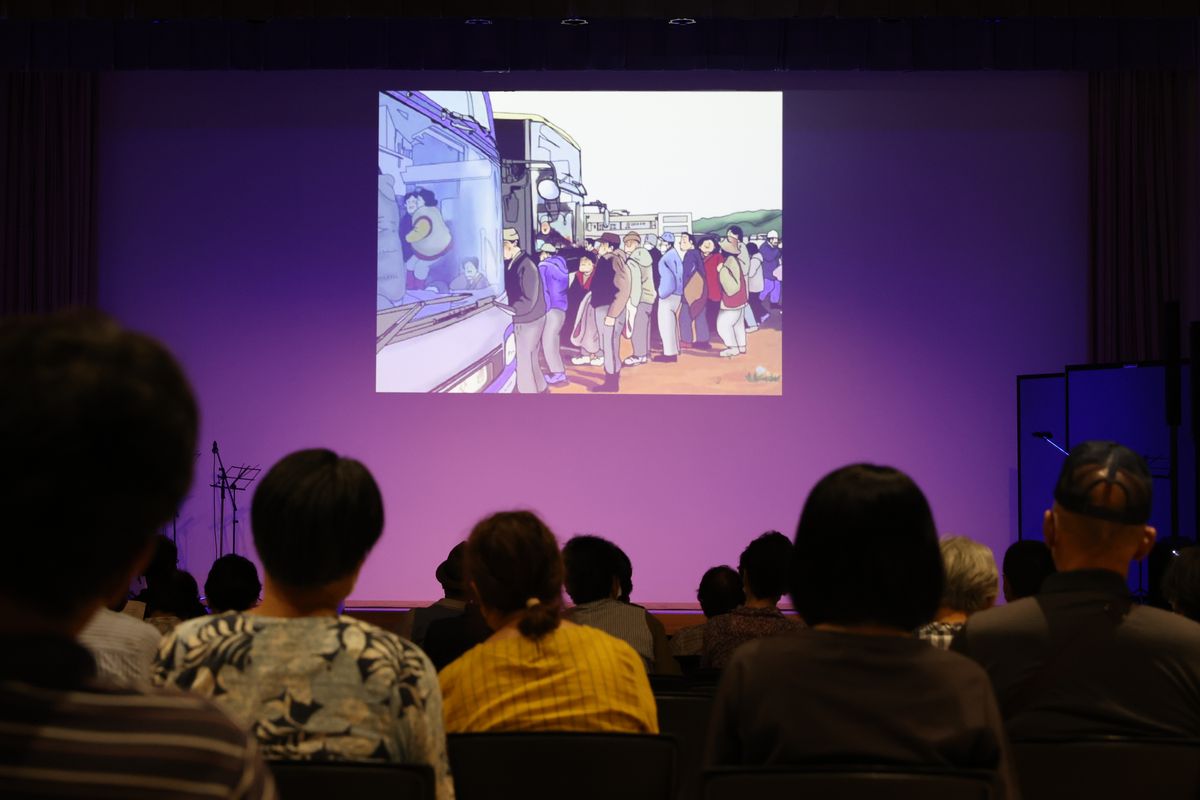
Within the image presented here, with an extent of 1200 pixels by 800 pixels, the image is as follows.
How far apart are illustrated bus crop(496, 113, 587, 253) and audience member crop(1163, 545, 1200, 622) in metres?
5.61

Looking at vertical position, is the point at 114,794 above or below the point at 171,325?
below

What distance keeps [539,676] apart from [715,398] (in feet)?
20.3

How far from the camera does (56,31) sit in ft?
24.6

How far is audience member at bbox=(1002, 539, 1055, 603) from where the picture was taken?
11.8ft

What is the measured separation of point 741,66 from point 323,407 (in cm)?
363

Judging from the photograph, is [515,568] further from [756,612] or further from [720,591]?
[720,591]

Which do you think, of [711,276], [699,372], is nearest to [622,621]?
[699,372]

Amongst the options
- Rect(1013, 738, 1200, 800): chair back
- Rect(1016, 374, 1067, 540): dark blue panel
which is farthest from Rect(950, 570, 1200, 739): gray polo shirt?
Rect(1016, 374, 1067, 540): dark blue panel

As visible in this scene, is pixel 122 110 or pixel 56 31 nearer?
pixel 56 31

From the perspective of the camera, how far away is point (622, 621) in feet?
12.0

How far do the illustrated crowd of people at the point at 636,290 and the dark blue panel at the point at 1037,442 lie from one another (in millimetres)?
1806

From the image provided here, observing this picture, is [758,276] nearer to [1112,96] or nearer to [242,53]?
[1112,96]

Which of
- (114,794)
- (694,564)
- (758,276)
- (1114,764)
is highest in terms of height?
(758,276)

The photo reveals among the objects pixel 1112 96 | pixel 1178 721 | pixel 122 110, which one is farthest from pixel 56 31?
pixel 1178 721
